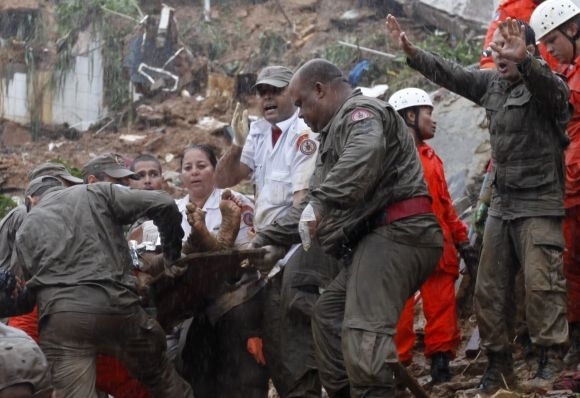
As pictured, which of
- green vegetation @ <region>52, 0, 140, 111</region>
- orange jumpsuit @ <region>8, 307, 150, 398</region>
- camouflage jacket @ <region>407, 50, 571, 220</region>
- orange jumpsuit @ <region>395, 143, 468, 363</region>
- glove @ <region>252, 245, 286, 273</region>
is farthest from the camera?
green vegetation @ <region>52, 0, 140, 111</region>

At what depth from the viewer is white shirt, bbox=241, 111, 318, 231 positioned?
775cm

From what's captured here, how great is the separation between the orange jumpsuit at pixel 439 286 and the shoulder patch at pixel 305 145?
1.00m

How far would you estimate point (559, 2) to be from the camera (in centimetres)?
736

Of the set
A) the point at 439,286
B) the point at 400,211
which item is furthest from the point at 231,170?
the point at 400,211

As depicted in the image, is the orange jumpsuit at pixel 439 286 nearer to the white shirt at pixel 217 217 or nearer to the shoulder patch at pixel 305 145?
the shoulder patch at pixel 305 145

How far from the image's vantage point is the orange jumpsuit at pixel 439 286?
8.24 m

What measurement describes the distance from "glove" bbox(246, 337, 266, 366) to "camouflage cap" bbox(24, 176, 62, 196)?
5.38 ft

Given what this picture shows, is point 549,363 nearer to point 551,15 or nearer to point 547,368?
point 547,368

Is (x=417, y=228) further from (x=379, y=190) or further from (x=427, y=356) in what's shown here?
(x=427, y=356)

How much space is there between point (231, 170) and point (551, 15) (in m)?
2.56

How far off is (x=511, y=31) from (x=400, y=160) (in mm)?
954

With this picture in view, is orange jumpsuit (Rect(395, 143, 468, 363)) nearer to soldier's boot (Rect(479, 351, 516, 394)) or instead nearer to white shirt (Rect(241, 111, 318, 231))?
soldier's boot (Rect(479, 351, 516, 394))

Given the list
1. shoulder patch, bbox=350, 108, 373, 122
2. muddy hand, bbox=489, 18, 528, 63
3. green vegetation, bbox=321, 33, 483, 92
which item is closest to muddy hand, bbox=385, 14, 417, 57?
muddy hand, bbox=489, 18, 528, 63

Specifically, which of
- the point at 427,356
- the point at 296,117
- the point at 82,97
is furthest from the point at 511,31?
the point at 82,97
